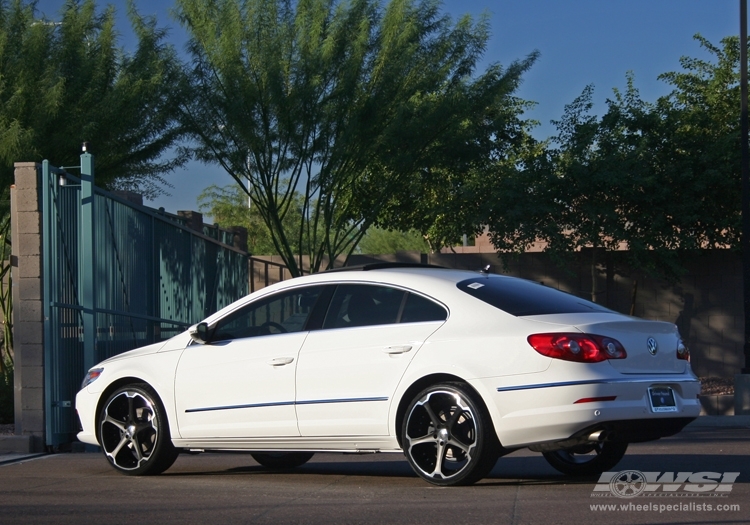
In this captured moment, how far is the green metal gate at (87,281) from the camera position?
11.6m

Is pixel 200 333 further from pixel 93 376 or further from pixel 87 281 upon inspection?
pixel 87 281

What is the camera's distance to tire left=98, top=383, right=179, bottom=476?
8.77 metres

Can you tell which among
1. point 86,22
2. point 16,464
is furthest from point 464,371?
point 86,22

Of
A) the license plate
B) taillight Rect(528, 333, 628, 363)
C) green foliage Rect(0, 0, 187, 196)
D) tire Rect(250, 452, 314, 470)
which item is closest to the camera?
taillight Rect(528, 333, 628, 363)

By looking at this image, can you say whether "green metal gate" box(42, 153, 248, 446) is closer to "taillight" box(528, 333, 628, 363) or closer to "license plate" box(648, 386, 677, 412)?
"taillight" box(528, 333, 628, 363)

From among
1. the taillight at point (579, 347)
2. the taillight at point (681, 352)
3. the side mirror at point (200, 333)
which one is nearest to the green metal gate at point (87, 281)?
the side mirror at point (200, 333)

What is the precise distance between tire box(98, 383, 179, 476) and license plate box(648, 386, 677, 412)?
3714 millimetres

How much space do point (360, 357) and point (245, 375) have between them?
1019 mm

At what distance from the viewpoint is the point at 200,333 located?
8.69 meters

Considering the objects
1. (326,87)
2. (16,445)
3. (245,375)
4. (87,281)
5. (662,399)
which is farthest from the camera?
(326,87)

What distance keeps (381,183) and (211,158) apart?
419 centimetres

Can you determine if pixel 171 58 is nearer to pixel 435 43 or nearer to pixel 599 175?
pixel 435 43

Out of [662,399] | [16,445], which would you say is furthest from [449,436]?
[16,445]

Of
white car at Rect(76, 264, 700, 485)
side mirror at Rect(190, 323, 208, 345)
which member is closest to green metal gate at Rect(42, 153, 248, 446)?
white car at Rect(76, 264, 700, 485)
